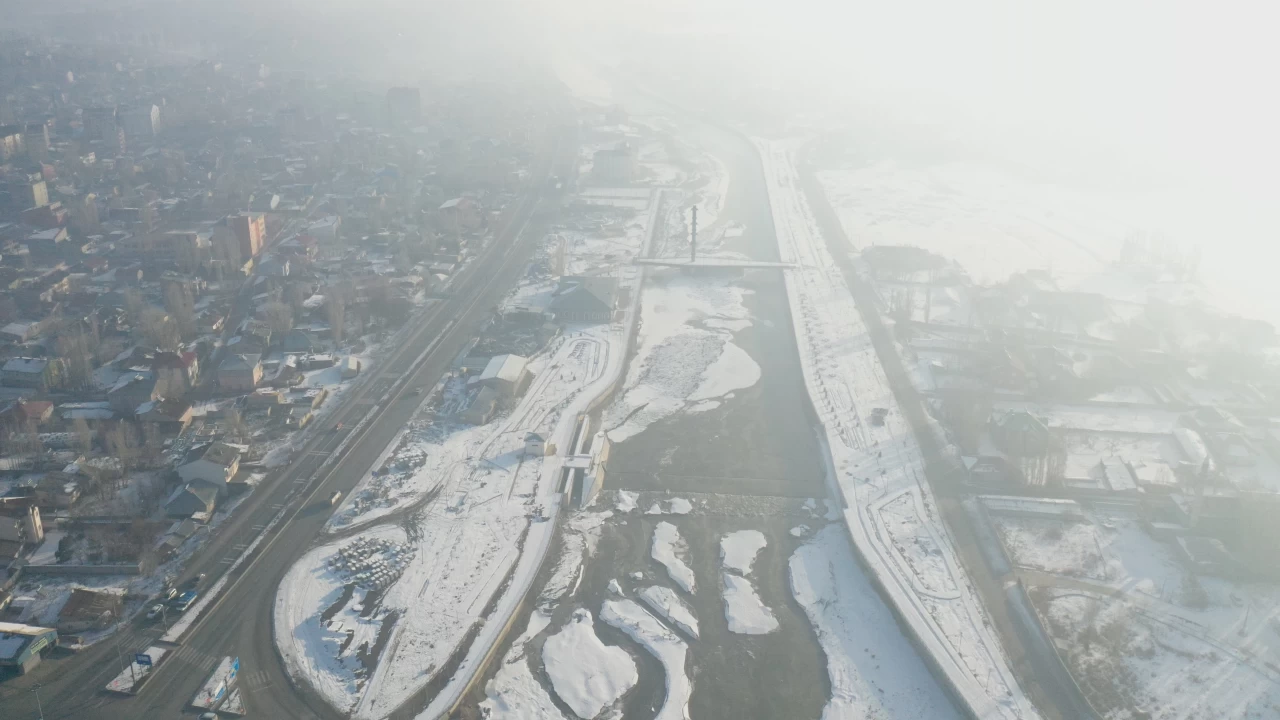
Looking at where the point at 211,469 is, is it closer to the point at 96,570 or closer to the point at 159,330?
the point at 96,570

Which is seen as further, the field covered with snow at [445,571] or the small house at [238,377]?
the small house at [238,377]

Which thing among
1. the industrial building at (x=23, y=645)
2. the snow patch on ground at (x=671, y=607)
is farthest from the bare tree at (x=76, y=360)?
the snow patch on ground at (x=671, y=607)

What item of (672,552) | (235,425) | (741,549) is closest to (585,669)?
(672,552)

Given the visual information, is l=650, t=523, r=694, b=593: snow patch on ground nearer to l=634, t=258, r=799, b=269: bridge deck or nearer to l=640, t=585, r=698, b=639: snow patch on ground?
l=640, t=585, r=698, b=639: snow patch on ground

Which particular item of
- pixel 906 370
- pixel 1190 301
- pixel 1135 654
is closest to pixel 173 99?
pixel 906 370

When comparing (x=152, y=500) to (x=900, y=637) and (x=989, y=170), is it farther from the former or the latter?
(x=989, y=170)

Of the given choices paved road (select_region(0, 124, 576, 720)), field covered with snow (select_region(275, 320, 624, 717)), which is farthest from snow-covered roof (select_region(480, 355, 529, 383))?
paved road (select_region(0, 124, 576, 720))

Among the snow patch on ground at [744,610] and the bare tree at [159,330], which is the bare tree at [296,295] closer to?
the bare tree at [159,330]
